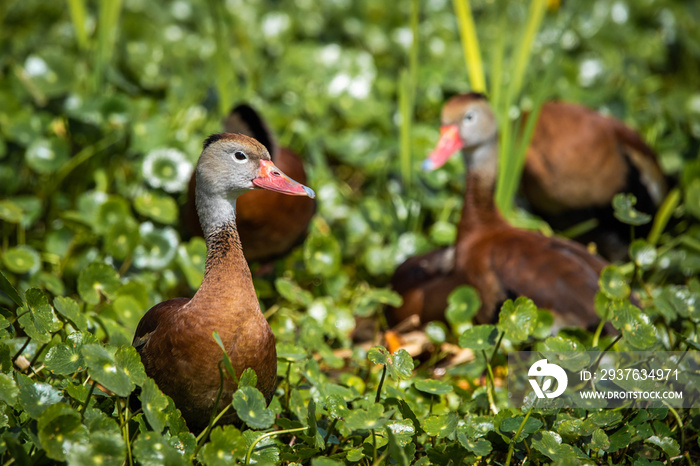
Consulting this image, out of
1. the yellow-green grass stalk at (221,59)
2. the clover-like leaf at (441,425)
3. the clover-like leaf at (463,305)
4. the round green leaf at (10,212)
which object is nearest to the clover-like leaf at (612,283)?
the clover-like leaf at (463,305)

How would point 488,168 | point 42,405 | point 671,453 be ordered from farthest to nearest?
point 488,168 < point 671,453 < point 42,405

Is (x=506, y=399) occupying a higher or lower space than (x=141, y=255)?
lower

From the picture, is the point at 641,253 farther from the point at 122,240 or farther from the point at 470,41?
the point at 122,240

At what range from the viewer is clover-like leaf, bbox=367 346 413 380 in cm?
196

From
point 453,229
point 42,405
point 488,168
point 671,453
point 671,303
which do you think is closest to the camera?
point 42,405

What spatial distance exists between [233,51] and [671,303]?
11.4 feet

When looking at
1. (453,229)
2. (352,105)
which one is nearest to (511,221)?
(453,229)

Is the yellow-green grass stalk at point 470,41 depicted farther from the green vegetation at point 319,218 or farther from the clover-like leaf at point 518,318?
the clover-like leaf at point 518,318

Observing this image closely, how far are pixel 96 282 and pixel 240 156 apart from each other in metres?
0.79

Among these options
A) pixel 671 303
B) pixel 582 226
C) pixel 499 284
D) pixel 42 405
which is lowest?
pixel 582 226

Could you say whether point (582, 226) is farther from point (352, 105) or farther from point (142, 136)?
point (142, 136)

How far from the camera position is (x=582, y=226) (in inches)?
154

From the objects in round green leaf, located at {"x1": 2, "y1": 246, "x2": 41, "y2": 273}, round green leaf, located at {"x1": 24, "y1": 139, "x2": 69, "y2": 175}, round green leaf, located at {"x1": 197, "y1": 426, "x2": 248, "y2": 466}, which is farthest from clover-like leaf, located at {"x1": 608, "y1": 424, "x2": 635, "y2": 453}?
round green leaf, located at {"x1": 24, "y1": 139, "x2": 69, "y2": 175}

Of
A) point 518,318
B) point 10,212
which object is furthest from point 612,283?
point 10,212
